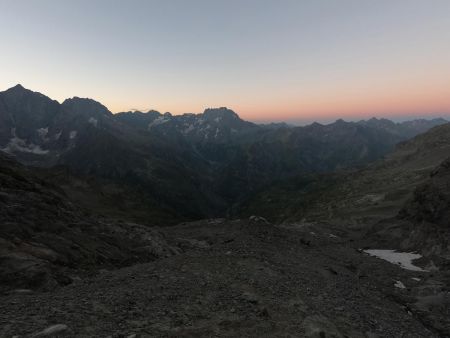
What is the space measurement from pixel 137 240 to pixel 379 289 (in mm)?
24711

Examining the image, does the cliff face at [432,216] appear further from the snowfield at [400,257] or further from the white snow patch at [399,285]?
the white snow patch at [399,285]

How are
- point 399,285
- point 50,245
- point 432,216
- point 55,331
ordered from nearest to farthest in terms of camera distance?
point 55,331, point 50,245, point 399,285, point 432,216

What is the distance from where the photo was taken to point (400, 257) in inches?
2416

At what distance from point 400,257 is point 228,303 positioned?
5115 centimetres

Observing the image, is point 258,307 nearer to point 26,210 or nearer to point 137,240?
point 26,210

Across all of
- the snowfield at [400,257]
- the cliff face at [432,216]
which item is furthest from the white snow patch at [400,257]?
the cliff face at [432,216]

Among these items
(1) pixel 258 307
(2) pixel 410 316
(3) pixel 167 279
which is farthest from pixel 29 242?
(2) pixel 410 316

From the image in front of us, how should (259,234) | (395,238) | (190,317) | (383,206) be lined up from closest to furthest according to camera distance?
1. (190,317)
2. (259,234)
3. (395,238)
4. (383,206)

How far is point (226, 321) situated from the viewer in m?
17.7

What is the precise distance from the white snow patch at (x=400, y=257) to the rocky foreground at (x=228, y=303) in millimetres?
23104

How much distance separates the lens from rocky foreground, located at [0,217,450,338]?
15.7m

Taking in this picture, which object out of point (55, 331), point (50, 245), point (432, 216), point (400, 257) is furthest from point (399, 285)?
point (432, 216)

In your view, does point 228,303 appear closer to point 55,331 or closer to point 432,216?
point 55,331

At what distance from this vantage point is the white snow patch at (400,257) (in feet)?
184
